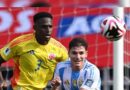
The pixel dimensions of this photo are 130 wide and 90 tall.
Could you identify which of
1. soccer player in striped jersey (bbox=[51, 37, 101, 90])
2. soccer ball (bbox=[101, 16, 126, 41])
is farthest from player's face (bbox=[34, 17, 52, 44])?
soccer ball (bbox=[101, 16, 126, 41])

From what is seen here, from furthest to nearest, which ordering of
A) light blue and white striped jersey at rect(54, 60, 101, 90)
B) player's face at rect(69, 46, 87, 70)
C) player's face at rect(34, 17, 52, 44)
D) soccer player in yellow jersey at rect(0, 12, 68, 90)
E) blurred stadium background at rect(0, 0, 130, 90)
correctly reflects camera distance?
blurred stadium background at rect(0, 0, 130, 90) < soccer player in yellow jersey at rect(0, 12, 68, 90) < player's face at rect(34, 17, 52, 44) < light blue and white striped jersey at rect(54, 60, 101, 90) < player's face at rect(69, 46, 87, 70)

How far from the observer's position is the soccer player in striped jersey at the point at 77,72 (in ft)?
18.2

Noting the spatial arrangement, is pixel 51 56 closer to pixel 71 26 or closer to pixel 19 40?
pixel 19 40

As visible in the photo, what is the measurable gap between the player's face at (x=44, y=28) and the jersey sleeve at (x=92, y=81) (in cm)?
70

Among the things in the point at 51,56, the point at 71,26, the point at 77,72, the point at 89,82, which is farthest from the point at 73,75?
the point at 71,26

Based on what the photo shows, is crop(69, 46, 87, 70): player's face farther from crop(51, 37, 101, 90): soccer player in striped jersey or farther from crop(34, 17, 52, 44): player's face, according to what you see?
crop(34, 17, 52, 44): player's face

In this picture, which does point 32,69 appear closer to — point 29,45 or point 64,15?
point 29,45

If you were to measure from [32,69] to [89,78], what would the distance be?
33.0 inches

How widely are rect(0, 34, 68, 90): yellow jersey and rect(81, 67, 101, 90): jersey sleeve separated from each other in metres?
0.67

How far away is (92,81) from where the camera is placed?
220 inches

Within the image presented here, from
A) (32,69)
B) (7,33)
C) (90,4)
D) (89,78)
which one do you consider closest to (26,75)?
(32,69)

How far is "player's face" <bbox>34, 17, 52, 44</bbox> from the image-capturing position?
612 cm

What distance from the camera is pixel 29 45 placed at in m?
6.35

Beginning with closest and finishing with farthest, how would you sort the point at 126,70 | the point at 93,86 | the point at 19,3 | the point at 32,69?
the point at 93,86, the point at 32,69, the point at 126,70, the point at 19,3
